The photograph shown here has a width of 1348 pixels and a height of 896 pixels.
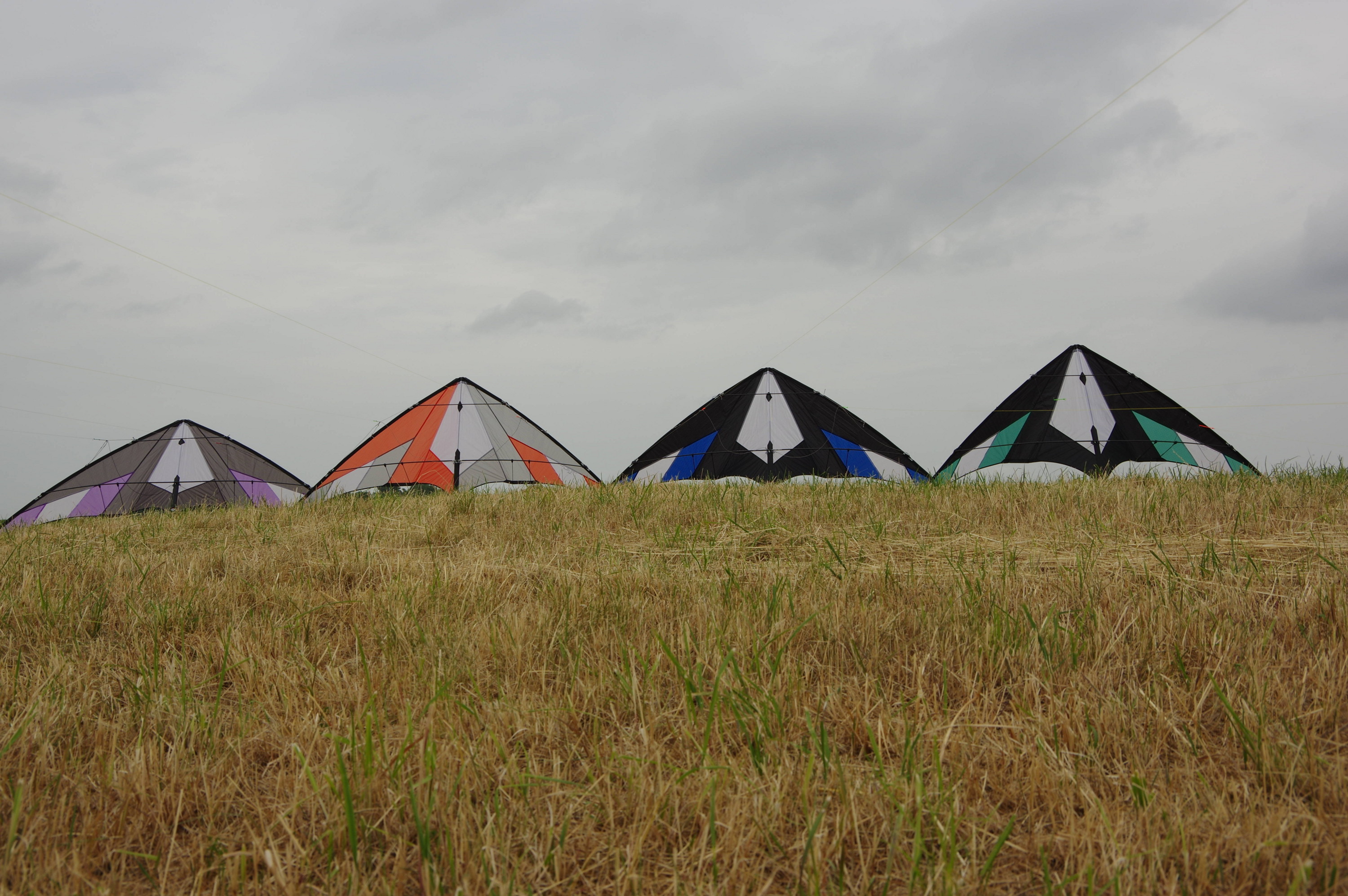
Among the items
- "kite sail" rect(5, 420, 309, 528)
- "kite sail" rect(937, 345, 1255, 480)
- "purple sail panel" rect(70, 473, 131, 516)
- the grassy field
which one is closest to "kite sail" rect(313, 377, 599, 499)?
"kite sail" rect(5, 420, 309, 528)

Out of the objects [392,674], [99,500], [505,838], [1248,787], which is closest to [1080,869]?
[1248,787]

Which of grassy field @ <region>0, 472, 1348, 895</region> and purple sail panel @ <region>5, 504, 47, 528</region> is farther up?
purple sail panel @ <region>5, 504, 47, 528</region>

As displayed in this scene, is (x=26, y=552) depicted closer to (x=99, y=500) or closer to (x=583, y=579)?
(x=583, y=579)

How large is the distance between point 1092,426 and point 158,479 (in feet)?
52.1

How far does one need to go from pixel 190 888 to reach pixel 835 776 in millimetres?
1142

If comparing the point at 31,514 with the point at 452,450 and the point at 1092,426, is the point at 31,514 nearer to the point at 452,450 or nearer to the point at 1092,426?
the point at 452,450

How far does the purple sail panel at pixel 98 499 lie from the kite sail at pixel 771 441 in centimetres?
915

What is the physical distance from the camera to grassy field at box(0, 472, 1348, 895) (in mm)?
1201

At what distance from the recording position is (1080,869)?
1139 mm

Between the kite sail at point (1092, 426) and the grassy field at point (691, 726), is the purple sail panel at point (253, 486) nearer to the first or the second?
the grassy field at point (691, 726)

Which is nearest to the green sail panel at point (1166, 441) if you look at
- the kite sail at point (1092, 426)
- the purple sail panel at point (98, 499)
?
the kite sail at point (1092, 426)

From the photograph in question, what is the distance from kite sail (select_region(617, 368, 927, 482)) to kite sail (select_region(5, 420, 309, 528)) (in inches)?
280

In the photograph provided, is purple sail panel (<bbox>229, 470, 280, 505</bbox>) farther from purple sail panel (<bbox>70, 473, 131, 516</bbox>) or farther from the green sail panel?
the green sail panel

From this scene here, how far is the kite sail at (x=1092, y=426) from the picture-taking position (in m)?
11.2
